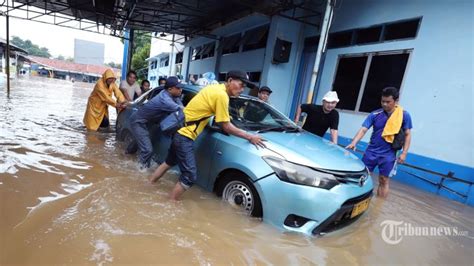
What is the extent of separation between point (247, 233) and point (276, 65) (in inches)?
296

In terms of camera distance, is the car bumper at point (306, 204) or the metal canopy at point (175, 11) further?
the metal canopy at point (175, 11)

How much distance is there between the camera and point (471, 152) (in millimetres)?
5148

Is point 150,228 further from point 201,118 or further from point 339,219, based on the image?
point 339,219

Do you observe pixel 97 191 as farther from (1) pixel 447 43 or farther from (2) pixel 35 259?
(1) pixel 447 43

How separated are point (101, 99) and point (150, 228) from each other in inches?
167

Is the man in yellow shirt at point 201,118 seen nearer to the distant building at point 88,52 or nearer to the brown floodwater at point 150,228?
the brown floodwater at point 150,228

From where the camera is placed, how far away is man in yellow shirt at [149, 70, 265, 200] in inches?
122

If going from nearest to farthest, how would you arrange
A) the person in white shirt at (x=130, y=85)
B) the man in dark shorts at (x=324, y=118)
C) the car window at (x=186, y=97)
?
the car window at (x=186, y=97) < the man in dark shorts at (x=324, y=118) < the person in white shirt at (x=130, y=85)

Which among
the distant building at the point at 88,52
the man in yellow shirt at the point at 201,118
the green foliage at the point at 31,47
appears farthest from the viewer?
the green foliage at the point at 31,47

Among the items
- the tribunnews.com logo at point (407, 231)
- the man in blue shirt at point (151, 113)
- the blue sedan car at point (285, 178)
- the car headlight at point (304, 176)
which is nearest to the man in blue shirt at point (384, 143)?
the tribunnews.com logo at point (407, 231)

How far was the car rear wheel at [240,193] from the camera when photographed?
2965 mm

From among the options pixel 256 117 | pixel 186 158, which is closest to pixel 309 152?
pixel 256 117

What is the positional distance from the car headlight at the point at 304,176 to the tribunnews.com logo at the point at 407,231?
3.65 feet

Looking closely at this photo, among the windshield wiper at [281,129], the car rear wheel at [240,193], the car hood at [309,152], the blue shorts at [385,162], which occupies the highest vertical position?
the windshield wiper at [281,129]
